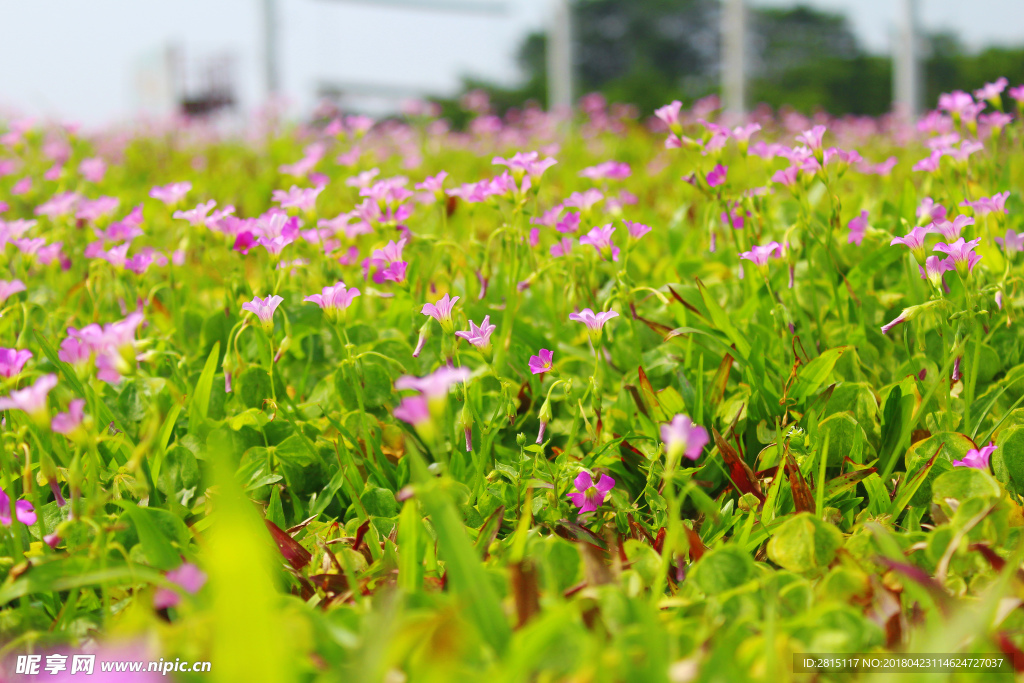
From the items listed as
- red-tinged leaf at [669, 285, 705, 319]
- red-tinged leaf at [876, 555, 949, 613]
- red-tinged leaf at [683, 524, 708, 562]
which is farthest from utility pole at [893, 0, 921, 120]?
red-tinged leaf at [876, 555, 949, 613]

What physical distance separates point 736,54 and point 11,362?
9824 millimetres

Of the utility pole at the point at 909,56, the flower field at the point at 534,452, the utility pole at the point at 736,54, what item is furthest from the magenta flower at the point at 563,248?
the utility pole at the point at 909,56

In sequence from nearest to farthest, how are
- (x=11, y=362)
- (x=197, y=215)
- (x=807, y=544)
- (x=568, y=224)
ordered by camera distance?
(x=807, y=544) < (x=11, y=362) < (x=197, y=215) < (x=568, y=224)

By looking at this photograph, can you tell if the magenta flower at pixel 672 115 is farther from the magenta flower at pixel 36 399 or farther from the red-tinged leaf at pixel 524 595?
the magenta flower at pixel 36 399

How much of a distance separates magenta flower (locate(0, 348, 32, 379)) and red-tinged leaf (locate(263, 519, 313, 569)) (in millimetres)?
425

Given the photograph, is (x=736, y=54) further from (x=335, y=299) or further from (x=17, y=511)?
(x=17, y=511)

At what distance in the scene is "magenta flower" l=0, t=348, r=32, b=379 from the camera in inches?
43.3

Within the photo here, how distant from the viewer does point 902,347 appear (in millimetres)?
1607

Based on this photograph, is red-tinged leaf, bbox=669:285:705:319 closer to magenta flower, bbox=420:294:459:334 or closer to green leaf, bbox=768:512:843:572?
magenta flower, bbox=420:294:459:334

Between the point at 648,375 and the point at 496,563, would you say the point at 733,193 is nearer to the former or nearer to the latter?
the point at 648,375

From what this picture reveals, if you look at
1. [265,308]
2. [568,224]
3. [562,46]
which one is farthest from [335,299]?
[562,46]

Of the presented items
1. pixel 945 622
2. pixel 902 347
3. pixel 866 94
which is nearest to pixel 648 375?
pixel 902 347

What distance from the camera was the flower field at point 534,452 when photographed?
0.78 m

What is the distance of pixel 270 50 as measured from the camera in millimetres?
9234
